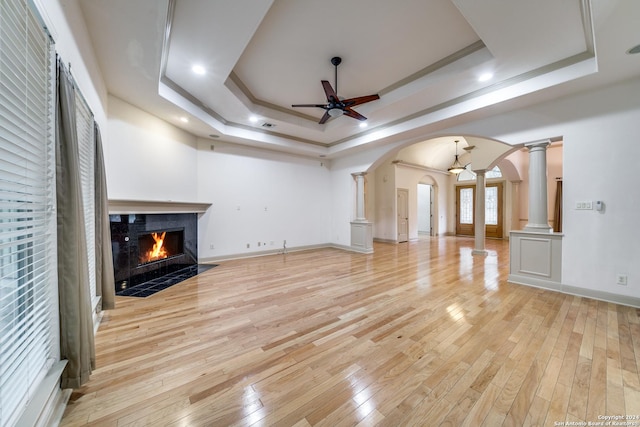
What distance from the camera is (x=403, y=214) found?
9289mm

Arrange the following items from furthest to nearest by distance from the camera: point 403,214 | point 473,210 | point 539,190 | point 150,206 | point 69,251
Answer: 1. point 473,210
2. point 403,214
3. point 150,206
4. point 539,190
5. point 69,251

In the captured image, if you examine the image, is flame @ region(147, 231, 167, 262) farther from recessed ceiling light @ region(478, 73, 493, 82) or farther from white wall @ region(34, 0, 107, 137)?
recessed ceiling light @ region(478, 73, 493, 82)

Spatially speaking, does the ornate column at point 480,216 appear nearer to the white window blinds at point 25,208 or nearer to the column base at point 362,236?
the column base at point 362,236

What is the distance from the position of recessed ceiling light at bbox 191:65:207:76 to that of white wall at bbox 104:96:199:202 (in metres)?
1.40

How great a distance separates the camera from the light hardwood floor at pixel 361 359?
4.91 feet

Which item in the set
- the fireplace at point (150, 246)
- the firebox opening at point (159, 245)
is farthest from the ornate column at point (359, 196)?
the firebox opening at point (159, 245)

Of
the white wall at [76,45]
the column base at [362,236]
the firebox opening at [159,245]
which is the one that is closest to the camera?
the white wall at [76,45]

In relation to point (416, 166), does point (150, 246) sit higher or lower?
lower

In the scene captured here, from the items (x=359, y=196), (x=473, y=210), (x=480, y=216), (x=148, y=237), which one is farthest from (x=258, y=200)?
(x=473, y=210)

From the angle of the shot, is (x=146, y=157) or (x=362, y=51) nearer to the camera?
(x=362, y=51)

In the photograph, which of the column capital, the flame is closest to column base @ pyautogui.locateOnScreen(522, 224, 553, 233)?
the column capital

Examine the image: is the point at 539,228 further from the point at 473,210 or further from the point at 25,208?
the point at 473,210

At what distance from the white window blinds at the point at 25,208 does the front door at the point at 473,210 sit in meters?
11.9

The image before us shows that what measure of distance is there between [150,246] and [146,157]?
5.34ft
